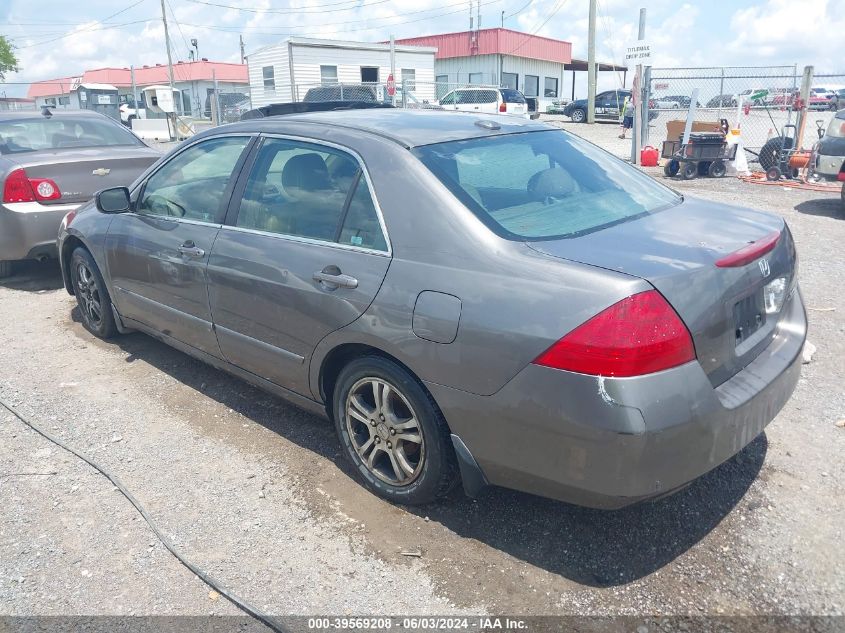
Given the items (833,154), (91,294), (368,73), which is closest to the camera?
(91,294)

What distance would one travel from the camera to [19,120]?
294 inches

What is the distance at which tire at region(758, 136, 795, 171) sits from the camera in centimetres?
1298

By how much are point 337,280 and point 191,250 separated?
1279 mm

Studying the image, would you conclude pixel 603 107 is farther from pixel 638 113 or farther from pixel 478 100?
pixel 638 113

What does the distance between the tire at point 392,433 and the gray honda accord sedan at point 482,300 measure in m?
0.01

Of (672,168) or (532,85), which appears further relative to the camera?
(532,85)

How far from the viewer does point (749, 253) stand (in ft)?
8.91

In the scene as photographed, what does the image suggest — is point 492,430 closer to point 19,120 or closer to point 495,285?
point 495,285

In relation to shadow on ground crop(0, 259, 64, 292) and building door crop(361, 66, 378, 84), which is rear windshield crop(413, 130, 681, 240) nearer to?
shadow on ground crop(0, 259, 64, 292)

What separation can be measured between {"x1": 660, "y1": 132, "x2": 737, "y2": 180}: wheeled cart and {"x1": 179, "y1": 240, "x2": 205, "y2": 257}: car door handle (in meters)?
11.2

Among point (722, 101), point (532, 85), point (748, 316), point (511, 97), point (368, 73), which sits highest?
point (368, 73)

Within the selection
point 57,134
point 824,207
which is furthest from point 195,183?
point 824,207

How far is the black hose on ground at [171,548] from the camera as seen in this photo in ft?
8.39

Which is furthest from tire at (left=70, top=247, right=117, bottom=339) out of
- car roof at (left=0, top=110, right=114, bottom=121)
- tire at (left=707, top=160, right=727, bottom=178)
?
tire at (left=707, top=160, right=727, bottom=178)
